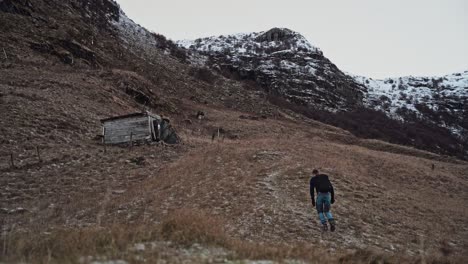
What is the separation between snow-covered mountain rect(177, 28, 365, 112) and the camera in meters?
74.8

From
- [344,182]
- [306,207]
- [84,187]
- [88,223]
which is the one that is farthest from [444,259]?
[84,187]

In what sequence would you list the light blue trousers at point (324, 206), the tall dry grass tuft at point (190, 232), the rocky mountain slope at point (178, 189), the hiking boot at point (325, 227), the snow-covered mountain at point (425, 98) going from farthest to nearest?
1. the snow-covered mountain at point (425, 98)
2. the light blue trousers at point (324, 206)
3. the hiking boot at point (325, 227)
4. the tall dry grass tuft at point (190, 232)
5. the rocky mountain slope at point (178, 189)

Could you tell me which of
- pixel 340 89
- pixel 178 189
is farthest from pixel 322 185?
pixel 340 89

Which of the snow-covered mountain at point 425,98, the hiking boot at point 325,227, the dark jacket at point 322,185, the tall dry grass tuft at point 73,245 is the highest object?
the snow-covered mountain at point 425,98

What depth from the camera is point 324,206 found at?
12438mm

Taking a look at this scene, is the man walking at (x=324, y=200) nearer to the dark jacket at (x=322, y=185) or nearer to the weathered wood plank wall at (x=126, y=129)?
the dark jacket at (x=322, y=185)

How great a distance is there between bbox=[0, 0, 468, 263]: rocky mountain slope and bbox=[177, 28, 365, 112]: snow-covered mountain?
27673mm

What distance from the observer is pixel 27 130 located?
25594 millimetres

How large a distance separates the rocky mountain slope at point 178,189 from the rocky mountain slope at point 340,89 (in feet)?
67.2

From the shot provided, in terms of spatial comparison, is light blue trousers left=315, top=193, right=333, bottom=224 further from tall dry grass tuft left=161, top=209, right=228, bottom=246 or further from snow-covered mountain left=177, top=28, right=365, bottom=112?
snow-covered mountain left=177, top=28, right=365, bottom=112

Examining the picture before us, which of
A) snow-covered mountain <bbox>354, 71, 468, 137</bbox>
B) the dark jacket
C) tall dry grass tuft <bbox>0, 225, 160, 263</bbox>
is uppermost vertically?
snow-covered mountain <bbox>354, 71, 468, 137</bbox>

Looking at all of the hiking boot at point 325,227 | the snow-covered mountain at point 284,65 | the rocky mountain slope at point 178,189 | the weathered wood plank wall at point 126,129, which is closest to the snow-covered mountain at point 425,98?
the snow-covered mountain at point 284,65

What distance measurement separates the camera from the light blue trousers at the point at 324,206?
1236 cm

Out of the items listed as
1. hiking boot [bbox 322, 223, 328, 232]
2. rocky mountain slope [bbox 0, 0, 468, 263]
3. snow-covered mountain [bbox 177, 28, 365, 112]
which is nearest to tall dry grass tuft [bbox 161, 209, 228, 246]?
rocky mountain slope [bbox 0, 0, 468, 263]
